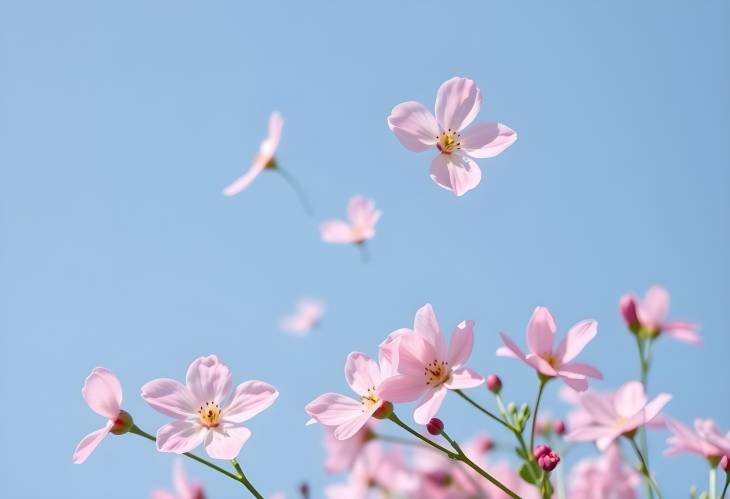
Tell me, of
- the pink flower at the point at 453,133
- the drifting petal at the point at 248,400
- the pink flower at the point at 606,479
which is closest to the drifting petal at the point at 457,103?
the pink flower at the point at 453,133

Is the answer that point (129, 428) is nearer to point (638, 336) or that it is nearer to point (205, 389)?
point (205, 389)

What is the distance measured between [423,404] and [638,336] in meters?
1.30

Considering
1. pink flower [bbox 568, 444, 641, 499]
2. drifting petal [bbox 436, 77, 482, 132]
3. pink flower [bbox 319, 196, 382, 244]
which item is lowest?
pink flower [bbox 568, 444, 641, 499]

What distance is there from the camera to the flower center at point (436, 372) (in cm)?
170

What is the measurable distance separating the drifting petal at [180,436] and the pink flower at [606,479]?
1542mm

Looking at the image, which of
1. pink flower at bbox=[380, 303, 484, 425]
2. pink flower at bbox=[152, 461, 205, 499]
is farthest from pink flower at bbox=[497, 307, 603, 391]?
pink flower at bbox=[152, 461, 205, 499]

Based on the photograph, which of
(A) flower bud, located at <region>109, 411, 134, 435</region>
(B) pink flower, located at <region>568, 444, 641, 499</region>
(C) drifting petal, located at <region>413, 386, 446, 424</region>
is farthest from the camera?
(B) pink flower, located at <region>568, 444, 641, 499</region>

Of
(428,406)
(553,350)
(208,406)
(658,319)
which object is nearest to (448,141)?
(553,350)

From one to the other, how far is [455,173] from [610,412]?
87 cm

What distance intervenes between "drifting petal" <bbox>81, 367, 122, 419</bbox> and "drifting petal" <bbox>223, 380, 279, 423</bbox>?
257 mm

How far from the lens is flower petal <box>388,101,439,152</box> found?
194 cm

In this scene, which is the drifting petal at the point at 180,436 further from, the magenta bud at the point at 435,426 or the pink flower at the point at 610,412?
the pink flower at the point at 610,412

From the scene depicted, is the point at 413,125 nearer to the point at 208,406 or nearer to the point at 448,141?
the point at 448,141

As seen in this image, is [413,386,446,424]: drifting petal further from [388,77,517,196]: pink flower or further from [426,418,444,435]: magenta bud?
[388,77,517,196]: pink flower
